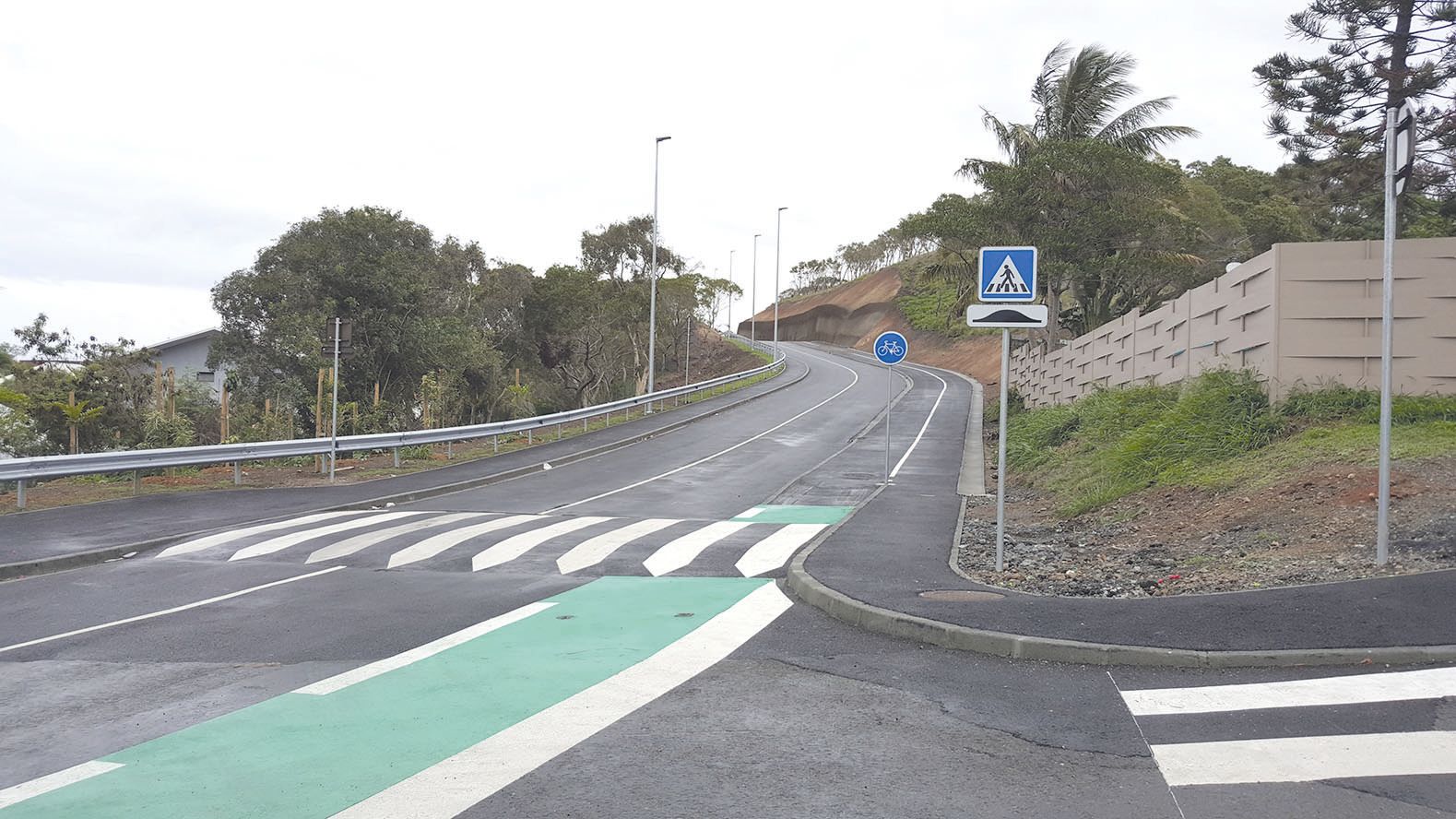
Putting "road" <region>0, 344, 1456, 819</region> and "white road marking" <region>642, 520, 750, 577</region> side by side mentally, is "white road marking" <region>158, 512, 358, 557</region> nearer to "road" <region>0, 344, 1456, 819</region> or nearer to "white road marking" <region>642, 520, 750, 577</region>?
"road" <region>0, 344, 1456, 819</region>

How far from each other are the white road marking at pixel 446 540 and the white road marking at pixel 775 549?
375cm

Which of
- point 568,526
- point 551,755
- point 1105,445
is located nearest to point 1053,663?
point 551,755

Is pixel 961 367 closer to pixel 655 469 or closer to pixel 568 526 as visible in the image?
pixel 655 469

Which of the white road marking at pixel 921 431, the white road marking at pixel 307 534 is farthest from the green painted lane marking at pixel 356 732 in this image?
the white road marking at pixel 921 431

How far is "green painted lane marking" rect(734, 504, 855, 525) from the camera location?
49.1 ft

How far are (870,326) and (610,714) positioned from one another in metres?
97.3

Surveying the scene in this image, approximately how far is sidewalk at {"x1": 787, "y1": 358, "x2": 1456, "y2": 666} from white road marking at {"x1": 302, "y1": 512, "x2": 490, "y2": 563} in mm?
5836

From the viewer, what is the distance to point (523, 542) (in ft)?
40.7

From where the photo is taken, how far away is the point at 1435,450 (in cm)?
1005

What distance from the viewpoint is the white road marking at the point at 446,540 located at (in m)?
11.4

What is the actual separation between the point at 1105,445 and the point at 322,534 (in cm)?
1251

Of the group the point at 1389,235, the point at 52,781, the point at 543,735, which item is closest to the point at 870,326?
the point at 1389,235

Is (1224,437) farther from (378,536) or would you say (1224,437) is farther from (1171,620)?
(378,536)

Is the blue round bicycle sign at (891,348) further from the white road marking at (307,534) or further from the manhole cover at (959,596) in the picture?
the manhole cover at (959,596)
